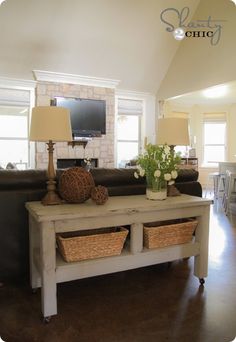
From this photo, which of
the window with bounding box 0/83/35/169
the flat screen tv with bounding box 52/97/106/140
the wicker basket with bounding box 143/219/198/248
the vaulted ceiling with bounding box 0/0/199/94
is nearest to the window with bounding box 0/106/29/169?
the window with bounding box 0/83/35/169

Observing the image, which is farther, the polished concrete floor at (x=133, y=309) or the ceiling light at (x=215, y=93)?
the ceiling light at (x=215, y=93)

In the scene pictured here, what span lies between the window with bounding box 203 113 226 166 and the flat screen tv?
12.8 feet

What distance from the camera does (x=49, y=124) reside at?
2.08 metres

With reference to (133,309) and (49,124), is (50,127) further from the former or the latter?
(133,309)

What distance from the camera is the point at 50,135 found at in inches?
81.4

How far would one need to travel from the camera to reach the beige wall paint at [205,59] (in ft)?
18.5

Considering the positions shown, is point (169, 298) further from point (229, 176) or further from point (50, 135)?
point (229, 176)

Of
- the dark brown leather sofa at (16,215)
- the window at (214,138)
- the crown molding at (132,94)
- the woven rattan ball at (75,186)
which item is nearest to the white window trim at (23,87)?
the crown molding at (132,94)

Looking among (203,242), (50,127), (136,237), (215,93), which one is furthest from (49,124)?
(215,93)

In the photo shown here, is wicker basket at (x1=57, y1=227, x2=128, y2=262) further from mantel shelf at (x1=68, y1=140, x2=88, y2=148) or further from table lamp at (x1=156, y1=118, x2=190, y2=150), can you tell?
mantel shelf at (x1=68, y1=140, x2=88, y2=148)

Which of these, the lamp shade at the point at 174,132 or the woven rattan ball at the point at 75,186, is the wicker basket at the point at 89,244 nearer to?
the woven rattan ball at the point at 75,186

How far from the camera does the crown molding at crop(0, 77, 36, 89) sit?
238 inches

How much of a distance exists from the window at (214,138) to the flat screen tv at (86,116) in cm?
391

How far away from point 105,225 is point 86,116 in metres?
5.01
